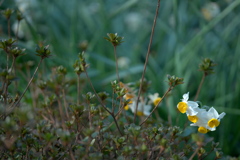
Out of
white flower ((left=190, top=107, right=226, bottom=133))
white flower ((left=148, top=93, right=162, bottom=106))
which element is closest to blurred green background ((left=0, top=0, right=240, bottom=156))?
white flower ((left=148, top=93, right=162, bottom=106))

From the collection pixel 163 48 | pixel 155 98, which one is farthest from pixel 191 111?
pixel 163 48

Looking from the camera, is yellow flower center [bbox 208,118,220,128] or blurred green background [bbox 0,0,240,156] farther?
blurred green background [bbox 0,0,240,156]

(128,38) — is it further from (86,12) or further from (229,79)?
(229,79)

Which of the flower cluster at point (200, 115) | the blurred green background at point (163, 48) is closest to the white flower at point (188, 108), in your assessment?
the flower cluster at point (200, 115)

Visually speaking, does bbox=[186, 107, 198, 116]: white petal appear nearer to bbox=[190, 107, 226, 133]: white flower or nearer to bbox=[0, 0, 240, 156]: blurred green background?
bbox=[190, 107, 226, 133]: white flower

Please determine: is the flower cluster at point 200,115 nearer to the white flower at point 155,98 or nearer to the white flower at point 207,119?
the white flower at point 207,119

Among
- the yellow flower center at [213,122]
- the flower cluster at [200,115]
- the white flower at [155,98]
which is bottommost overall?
the yellow flower center at [213,122]

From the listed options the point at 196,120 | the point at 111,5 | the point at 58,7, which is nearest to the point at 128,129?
the point at 196,120

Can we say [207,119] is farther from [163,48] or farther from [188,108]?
[163,48]
